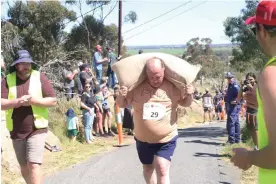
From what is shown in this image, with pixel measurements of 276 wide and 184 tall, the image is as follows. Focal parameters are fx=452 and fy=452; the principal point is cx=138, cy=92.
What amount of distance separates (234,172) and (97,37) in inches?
1110

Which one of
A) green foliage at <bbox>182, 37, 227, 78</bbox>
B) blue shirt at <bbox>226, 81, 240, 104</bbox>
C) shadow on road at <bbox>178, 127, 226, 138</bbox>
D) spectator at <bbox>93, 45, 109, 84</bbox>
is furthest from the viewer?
green foliage at <bbox>182, 37, 227, 78</bbox>

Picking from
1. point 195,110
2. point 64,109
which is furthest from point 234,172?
point 195,110

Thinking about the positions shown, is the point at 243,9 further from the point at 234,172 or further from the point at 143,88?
the point at 143,88

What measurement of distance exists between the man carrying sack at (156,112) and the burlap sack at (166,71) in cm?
7

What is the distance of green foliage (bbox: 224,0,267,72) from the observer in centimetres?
1814

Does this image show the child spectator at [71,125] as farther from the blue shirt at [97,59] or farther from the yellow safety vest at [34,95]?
the yellow safety vest at [34,95]

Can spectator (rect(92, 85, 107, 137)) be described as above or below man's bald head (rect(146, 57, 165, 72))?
below

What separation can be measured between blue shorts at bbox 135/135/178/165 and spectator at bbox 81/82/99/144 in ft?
21.5

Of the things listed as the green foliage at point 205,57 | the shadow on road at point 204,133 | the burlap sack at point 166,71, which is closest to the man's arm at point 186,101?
the burlap sack at point 166,71

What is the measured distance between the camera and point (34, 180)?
17.1 ft

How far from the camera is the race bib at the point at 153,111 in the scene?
5168 mm

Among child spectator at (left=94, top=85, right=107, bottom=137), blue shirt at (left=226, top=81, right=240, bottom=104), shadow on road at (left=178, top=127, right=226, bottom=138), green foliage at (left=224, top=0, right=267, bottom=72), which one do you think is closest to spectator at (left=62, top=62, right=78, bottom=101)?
child spectator at (left=94, top=85, right=107, bottom=137)

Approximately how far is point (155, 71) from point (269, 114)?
3.08 meters

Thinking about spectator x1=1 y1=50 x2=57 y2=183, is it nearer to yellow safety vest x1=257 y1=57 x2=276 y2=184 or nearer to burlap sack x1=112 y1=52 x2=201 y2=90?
burlap sack x1=112 y1=52 x2=201 y2=90
